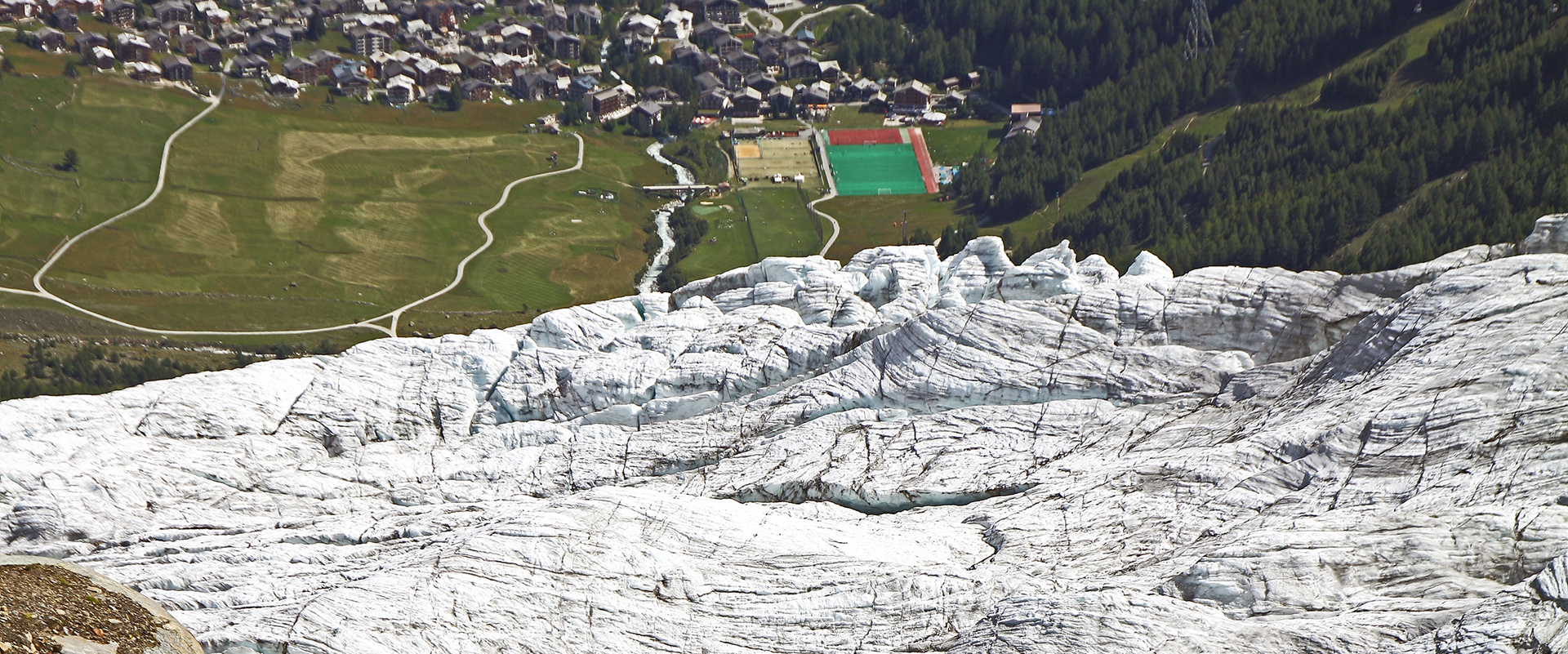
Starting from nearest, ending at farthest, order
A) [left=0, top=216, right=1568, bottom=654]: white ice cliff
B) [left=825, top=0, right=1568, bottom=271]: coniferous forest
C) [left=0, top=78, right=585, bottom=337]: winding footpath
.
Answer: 1. [left=0, top=216, right=1568, bottom=654]: white ice cliff
2. [left=825, top=0, right=1568, bottom=271]: coniferous forest
3. [left=0, top=78, right=585, bottom=337]: winding footpath

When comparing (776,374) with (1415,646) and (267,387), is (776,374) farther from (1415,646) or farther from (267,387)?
(1415,646)

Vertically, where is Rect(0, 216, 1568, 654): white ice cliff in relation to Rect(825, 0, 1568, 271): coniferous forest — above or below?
below

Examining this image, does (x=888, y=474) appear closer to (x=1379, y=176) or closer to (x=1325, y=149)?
(x=1379, y=176)

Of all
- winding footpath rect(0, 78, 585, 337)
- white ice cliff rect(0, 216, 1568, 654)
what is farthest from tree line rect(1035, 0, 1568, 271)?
winding footpath rect(0, 78, 585, 337)

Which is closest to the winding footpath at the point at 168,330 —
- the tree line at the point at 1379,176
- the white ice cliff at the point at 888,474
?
the tree line at the point at 1379,176

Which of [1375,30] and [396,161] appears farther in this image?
[396,161]

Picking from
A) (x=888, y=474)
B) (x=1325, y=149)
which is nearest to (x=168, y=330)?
(x=888, y=474)

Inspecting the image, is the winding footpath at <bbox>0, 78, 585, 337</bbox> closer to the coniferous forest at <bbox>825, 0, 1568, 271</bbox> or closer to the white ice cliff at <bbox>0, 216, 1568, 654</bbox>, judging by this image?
the coniferous forest at <bbox>825, 0, 1568, 271</bbox>

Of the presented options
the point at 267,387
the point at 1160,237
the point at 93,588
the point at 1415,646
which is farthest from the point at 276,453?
the point at 1160,237
